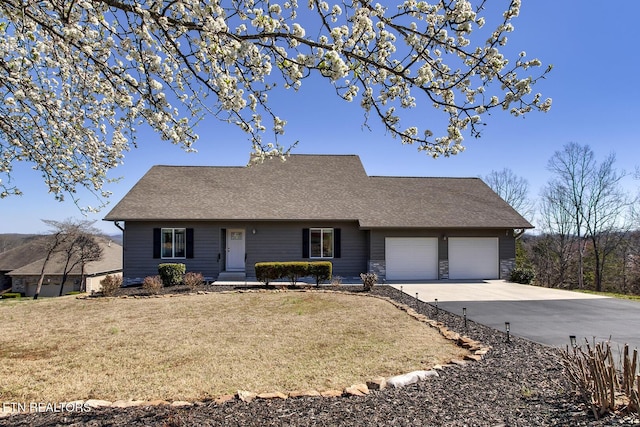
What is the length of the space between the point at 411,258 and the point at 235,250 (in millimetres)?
7567

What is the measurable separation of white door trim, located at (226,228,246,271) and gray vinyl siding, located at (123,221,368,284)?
312mm

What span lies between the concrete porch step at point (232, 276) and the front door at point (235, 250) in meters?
0.34

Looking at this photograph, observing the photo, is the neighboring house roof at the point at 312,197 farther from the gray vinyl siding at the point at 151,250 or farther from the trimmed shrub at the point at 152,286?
the trimmed shrub at the point at 152,286

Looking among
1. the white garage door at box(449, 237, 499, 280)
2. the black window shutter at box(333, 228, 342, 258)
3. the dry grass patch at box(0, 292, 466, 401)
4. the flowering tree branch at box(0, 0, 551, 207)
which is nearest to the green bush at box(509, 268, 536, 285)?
the white garage door at box(449, 237, 499, 280)

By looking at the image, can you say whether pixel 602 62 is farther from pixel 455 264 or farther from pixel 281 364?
pixel 281 364

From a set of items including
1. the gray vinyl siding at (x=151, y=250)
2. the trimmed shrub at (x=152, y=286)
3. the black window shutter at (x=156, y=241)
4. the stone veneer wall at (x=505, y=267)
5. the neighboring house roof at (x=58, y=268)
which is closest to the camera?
the trimmed shrub at (x=152, y=286)

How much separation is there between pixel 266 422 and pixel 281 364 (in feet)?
6.06

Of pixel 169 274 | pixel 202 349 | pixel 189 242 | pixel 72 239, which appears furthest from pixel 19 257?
pixel 202 349

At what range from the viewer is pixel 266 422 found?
3.11 meters

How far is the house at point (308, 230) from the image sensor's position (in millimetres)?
14133

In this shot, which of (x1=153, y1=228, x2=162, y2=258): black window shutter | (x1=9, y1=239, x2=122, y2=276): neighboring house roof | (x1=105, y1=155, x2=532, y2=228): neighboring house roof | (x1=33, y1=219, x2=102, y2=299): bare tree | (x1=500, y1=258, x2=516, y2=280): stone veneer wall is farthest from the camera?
(x1=9, y1=239, x2=122, y2=276): neighboring house roof

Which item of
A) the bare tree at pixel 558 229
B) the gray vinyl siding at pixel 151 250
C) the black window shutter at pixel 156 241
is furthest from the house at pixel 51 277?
the bare tree at pixel 558 229

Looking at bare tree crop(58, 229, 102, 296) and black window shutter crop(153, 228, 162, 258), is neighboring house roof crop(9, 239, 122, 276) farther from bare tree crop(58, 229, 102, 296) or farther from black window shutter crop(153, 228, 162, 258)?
black window shutter crop(153, 228, 162, 258)

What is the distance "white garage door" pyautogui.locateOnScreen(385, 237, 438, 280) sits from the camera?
14.9 meters
